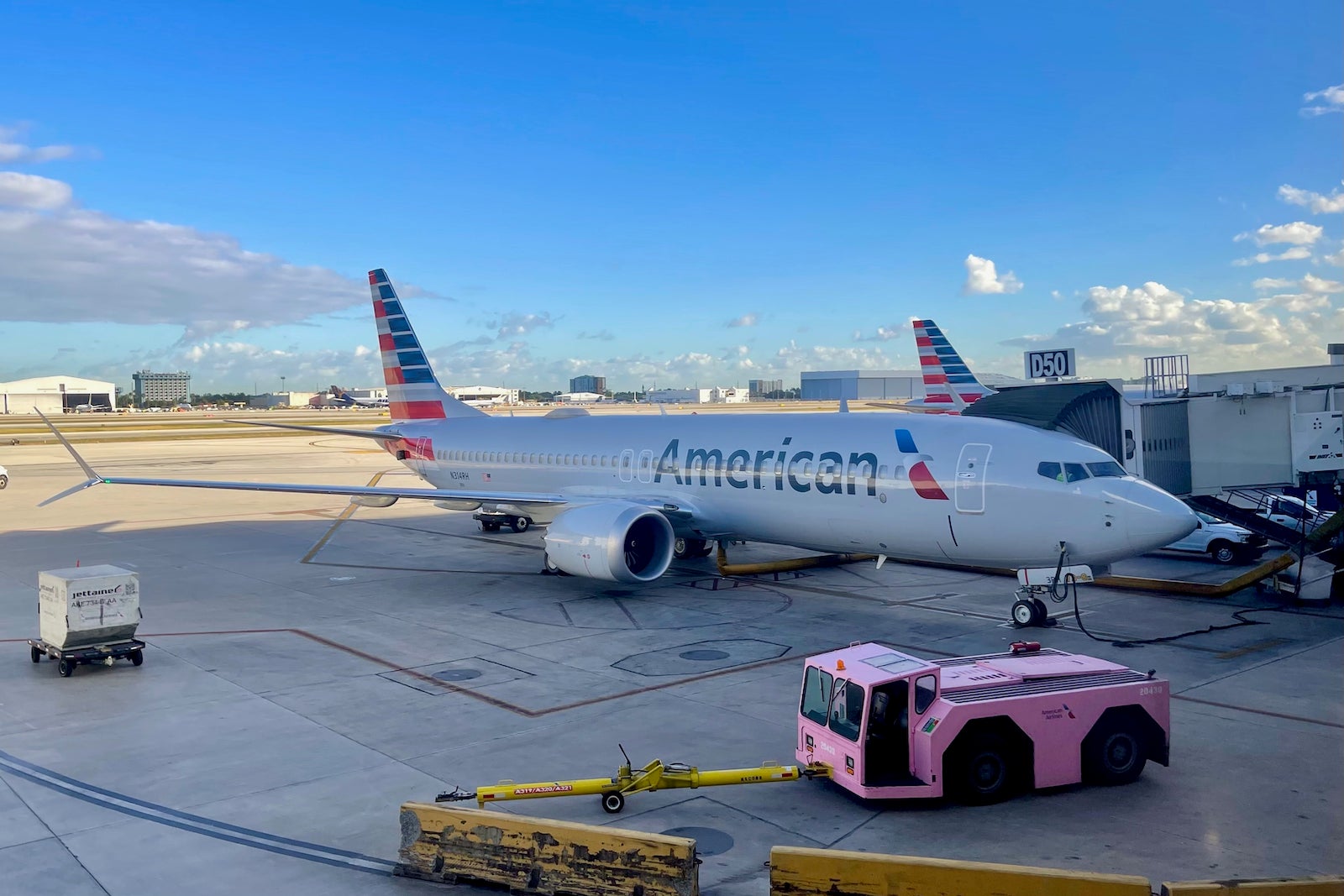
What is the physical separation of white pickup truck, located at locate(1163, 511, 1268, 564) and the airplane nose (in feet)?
31.5

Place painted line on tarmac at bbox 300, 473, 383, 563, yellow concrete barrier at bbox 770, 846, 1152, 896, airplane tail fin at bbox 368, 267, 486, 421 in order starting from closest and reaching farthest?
1. yellow concrete barrier at bbox 770, 846, 1152, 896
2. painted line on tarmac at bbox 300, 473, 383, 563
3. airplane tail fin at bbox 368, 267, 486, 421

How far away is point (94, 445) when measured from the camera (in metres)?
75.6

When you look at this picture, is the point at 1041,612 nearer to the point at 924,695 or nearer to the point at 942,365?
the point at 924,695

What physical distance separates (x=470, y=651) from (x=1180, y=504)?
477 inches

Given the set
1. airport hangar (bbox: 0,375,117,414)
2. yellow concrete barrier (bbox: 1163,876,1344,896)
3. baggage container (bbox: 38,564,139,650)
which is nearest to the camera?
yellow concrete barrier (bbox: 1163,876,1344,896)

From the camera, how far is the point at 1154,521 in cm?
1551

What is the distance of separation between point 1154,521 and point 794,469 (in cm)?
689

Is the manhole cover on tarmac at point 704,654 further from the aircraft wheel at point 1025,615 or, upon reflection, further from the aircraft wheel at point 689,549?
the aircraft wheel at point 689,549

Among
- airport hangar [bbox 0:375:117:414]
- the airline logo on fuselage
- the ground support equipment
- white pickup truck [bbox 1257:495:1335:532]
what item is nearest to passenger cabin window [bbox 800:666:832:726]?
the airline logo on fuselage

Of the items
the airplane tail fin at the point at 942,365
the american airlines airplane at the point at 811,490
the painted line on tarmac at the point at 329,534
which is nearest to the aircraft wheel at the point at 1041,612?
the american airlines airplane at the point at 811,490

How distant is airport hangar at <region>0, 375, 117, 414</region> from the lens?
6225 inches

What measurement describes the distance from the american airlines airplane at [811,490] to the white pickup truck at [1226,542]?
9899 mm

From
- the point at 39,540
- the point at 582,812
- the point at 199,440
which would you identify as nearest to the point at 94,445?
the point at 199,440

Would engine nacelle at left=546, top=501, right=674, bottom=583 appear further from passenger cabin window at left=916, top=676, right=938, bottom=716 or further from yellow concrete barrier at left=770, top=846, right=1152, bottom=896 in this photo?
yellow concrete barrier at left=770, top=846, right=1152, bottom=896
